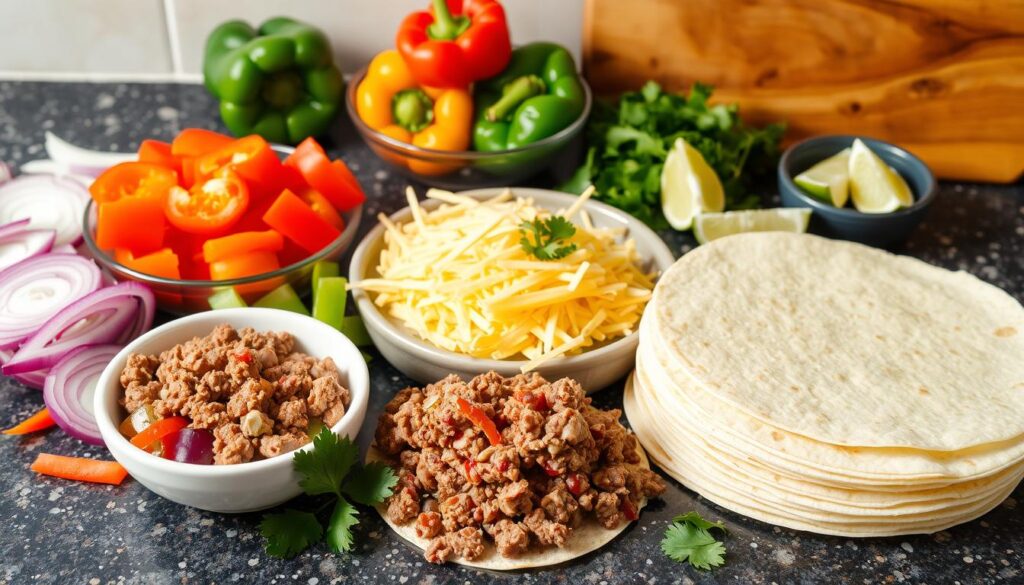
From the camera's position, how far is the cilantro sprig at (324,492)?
213 cm

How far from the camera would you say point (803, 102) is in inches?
136

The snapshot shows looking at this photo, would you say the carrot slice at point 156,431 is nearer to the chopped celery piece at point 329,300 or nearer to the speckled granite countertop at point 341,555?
the speckled granite countertop at point 341,555

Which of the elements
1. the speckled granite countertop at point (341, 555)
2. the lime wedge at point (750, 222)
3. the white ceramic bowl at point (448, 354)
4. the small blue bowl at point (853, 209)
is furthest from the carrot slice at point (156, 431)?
the small blue bowl at point (853, 209)

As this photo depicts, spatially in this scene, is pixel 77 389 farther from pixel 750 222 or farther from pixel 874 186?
pixel 874 186

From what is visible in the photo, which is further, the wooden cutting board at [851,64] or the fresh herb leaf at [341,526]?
the wooden cutting board at [851,64]

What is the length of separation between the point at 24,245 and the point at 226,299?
678 mm

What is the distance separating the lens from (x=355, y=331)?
8.95 feet

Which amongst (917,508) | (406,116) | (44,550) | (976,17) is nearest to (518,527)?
(917,508)

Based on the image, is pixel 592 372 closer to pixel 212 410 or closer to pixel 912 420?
pixel 912 420

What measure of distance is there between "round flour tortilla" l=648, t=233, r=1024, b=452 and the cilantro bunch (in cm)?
50

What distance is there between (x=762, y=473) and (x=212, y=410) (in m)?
1.22

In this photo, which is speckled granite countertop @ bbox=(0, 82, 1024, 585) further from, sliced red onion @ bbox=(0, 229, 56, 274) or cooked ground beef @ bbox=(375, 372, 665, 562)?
sliced red onion @ bbox=(0, 229, 56, 274)

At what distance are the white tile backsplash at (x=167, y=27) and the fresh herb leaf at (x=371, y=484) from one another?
2059 millimetres

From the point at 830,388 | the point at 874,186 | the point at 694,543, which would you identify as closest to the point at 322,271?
the point at 694,543
